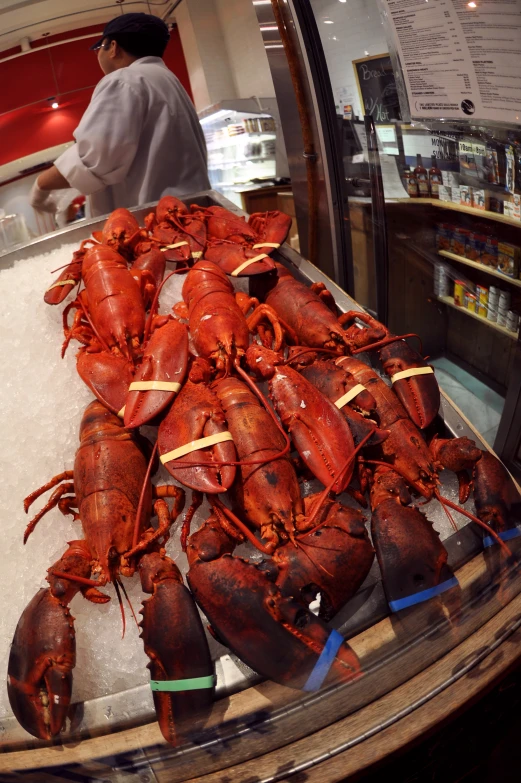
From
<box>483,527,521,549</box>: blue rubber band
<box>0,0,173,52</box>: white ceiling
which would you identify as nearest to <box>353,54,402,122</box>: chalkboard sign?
<box>0,0,173,52</box>: white ceiling

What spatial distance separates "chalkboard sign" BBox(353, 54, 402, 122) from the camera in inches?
64.8

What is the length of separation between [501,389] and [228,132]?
364cm

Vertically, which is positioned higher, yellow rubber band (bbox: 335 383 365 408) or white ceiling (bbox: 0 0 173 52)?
white ceiling (bbox: 0 0 173 52)

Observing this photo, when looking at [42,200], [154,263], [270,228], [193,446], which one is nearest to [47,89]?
[42,200]

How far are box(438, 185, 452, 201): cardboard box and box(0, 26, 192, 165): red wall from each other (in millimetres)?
1183

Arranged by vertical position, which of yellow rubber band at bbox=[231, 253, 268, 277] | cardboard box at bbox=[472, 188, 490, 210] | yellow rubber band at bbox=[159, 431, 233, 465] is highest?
cardboard box at bbox=[472, 188, 490, 210]

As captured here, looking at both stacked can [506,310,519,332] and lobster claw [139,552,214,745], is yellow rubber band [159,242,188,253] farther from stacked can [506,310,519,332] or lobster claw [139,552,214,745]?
lobster claw [139,552,214,745]

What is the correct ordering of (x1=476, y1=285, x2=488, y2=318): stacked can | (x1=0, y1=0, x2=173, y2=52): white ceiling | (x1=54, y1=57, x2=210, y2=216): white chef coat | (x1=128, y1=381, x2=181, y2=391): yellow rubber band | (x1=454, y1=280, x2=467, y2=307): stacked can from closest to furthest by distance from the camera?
1. (x1=128, y1=381, x2=181, y2=391): yellow rubber band
2. (x1=0, y1=0, x2=173, y2=52): white ceiling
3. (x1=476, y1=285, x2=488, y2=318): stacked can
4. (x1=454, y1=280, x2=467, y2=307): stacked can
5. (x1=54, y1=57, x2=210, y2=216): white chef coat

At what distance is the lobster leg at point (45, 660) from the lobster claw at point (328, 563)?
38 cm

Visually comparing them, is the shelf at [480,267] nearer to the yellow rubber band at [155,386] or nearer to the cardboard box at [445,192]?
the cardboard box at [445,192]

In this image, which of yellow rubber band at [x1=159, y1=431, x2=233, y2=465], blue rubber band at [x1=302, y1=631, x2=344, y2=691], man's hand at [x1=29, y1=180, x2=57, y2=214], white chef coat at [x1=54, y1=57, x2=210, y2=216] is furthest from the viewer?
man's hand at [x1=29, y1=180, x2=57, y2=214]

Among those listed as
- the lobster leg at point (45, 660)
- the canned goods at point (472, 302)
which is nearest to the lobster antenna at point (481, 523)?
the lobster leg at point (45, 660)

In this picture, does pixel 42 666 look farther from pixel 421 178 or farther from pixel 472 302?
pixel 421 178

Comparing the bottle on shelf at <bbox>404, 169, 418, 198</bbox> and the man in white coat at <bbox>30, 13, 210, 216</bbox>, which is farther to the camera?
the man in white coat at <bbox>30, 13, 210, 216</bbox>
